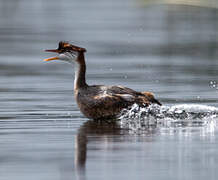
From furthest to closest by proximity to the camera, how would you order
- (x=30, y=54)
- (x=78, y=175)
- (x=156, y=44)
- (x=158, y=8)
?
(x=158, y=8), (x=156, y=44), (x=30, y=54), (x=78, y=175)

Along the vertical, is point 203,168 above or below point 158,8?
below

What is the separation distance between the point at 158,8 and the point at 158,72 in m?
22.5

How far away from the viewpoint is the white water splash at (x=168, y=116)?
14039mm

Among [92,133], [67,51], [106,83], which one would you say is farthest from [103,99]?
[106,83]

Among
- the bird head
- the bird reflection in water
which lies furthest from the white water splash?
the bird head

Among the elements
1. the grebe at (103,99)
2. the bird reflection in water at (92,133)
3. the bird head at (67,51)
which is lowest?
the bird reflection in water at (92,133)

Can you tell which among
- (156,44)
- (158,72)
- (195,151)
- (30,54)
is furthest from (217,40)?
(195,151)

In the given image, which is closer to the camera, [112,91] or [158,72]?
[112,91]

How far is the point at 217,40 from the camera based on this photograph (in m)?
29.1

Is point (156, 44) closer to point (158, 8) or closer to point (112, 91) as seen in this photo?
point (112, 91)

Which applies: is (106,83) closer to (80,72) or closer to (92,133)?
(80,72)

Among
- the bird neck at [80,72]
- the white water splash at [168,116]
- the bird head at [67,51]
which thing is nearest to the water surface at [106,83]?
the white water splash at [168,116]

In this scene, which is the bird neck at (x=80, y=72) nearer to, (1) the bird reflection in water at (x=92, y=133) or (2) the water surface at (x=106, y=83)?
(2) the water surface at (x=106, y=83)

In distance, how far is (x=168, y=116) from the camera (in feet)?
48.7
